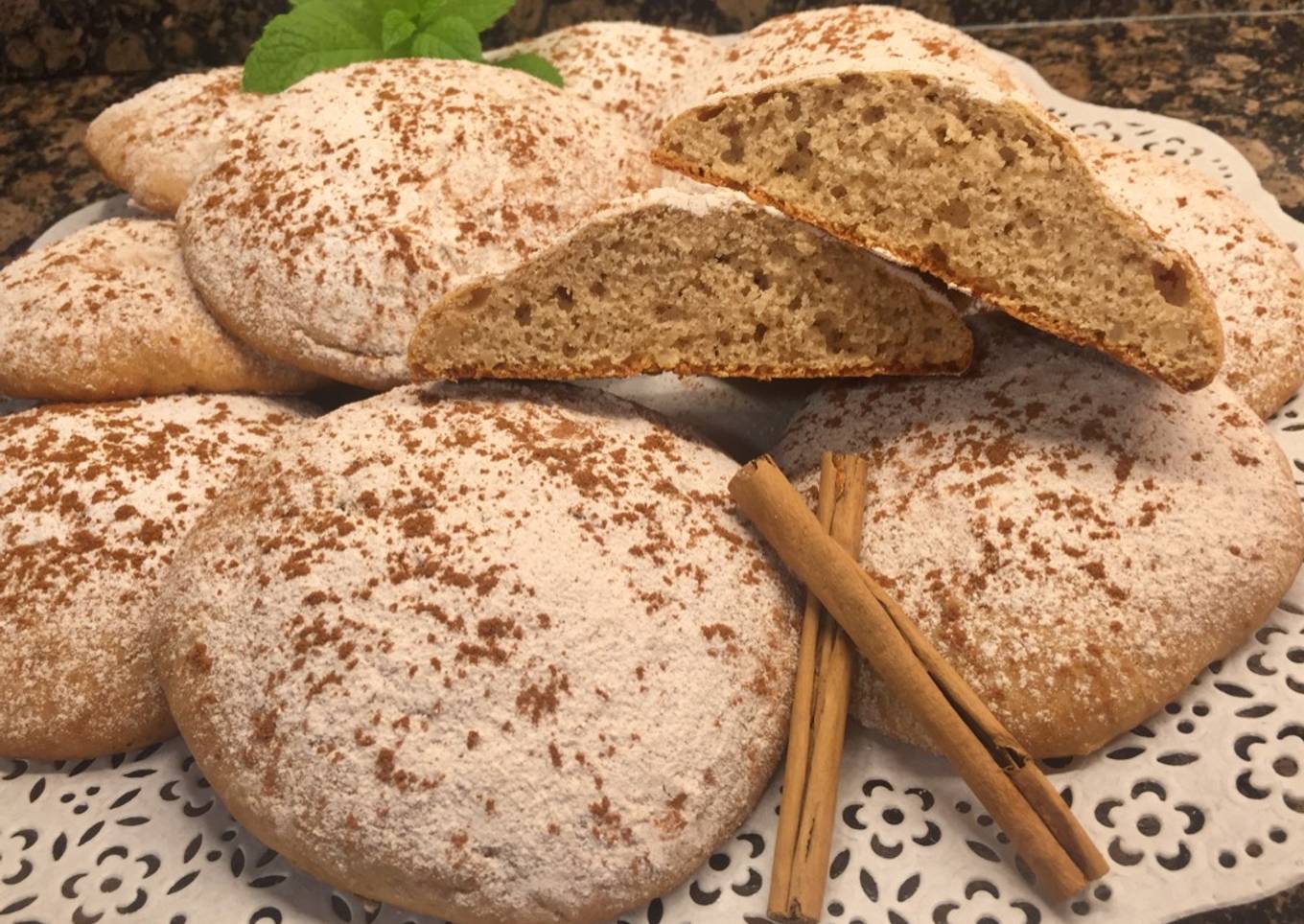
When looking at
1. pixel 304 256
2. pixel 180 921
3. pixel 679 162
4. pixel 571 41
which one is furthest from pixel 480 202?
pixel 180 921

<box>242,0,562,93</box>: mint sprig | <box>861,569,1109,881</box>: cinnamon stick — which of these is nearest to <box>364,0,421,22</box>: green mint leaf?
<box>242,0,562,93</box>: mint sprig

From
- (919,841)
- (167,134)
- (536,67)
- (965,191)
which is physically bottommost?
(919,841)

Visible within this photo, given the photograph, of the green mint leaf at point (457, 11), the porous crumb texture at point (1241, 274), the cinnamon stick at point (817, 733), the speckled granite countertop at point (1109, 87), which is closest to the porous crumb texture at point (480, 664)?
the cinnamon stick at point (817, 733)

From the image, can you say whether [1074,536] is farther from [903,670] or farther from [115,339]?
[115,339]

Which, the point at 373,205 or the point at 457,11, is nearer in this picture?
the point at 373,205

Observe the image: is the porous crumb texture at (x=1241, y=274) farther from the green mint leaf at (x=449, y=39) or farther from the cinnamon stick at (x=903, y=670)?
the green mint leaf at (x=449, y=39)

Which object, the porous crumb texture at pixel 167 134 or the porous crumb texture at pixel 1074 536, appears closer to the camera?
the porous crumb texture at pixel 1074 536

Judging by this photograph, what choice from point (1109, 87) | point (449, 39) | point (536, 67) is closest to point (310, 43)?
point (449, 39)
